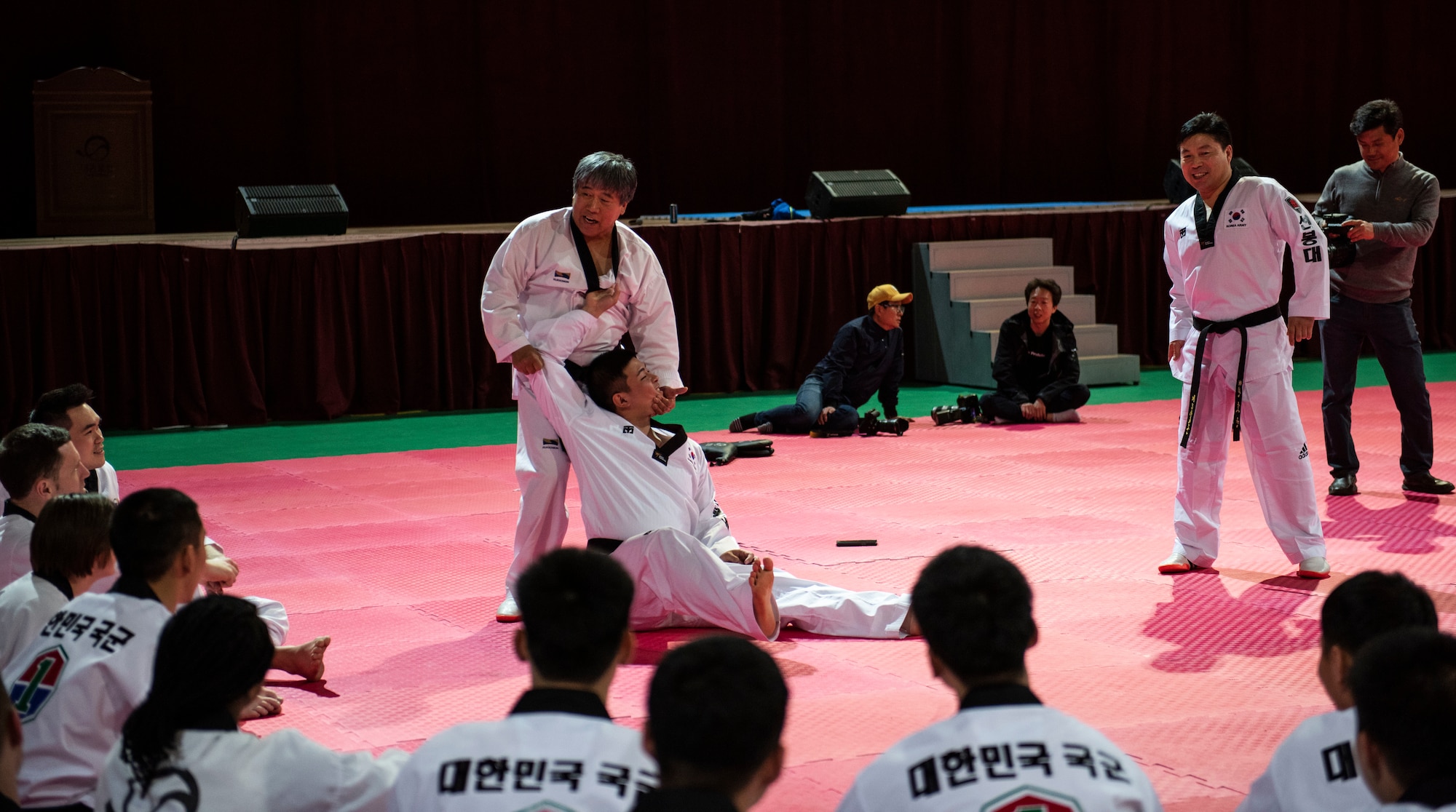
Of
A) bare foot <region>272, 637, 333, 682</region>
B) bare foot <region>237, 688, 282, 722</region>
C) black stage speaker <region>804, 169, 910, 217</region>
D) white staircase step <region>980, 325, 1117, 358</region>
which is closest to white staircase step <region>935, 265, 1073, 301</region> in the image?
white staircase step <region>980, 325, 1117, 358</region>

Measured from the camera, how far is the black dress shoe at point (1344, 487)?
6.47 meters

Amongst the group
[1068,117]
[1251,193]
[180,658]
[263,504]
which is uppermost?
[1068,117]

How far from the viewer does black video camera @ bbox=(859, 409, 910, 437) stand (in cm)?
884

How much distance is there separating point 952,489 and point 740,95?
7.32 m

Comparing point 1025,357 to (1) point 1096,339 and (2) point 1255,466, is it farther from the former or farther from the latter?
(2) point 1255,466

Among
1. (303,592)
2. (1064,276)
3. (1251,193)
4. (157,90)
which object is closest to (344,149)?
(157,90)

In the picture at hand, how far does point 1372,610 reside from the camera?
82.8 inches

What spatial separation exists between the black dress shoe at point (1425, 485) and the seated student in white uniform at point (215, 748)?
18.0ft

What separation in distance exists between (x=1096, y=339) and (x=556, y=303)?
7107 mm

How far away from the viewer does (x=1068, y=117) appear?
Answer: 1455 centimetres

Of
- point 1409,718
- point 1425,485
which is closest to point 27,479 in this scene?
point 1409,718

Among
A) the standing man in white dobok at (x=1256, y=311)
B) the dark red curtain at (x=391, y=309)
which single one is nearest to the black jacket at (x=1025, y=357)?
the dark red curtain at (x=391, y=309)

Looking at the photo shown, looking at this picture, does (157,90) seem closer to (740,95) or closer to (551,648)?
(740,95)

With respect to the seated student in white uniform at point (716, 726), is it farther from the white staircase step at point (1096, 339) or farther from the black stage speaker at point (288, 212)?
the white staircase step at point (1096, 339)
